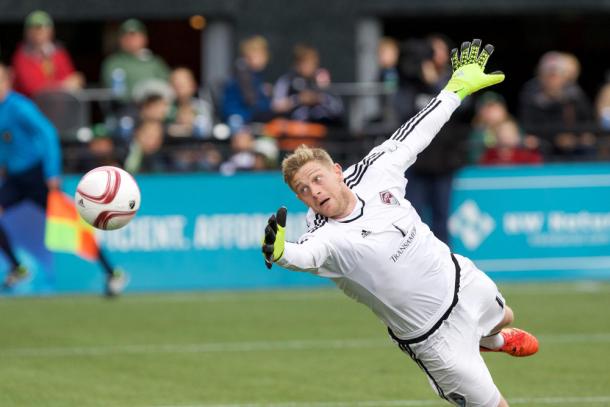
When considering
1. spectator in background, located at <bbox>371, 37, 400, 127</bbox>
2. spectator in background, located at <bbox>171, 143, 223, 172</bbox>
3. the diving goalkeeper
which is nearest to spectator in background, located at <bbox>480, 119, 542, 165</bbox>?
spectator in background, located at <bbox>371, 37, 400, 127</bbox>

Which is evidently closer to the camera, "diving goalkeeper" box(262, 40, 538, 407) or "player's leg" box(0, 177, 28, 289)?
"diving goalkeeper" box(262, 40, 538, 407)

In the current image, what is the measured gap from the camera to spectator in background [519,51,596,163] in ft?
54.1

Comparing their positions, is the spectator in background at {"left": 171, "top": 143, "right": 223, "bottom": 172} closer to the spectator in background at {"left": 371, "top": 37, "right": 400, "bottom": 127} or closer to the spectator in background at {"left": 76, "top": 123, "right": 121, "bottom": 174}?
the spectator in background at {"left": 76, "top": 123, "right": 121, "bottom": 174}

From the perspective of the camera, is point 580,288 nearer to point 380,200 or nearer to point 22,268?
point 22,268

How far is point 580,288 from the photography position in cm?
1570

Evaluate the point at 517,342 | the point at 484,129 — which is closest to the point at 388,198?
the point at 517,342

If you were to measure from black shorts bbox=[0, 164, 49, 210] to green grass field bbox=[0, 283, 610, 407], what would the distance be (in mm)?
1142

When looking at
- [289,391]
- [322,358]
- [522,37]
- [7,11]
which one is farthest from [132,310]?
[522,37]

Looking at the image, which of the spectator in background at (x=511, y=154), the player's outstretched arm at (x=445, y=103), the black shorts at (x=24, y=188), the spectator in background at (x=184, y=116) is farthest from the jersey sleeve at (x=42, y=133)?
the player's outstretched arm at (x=445, y=103)

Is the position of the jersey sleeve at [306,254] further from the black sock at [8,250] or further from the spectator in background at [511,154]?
the spectator in background at [511,154]

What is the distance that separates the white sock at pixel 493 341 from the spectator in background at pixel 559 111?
862 centimetres

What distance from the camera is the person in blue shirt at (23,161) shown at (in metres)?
14.1

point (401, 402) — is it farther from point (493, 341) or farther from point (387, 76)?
point (387, 76)

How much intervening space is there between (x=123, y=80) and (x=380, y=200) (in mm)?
10548
